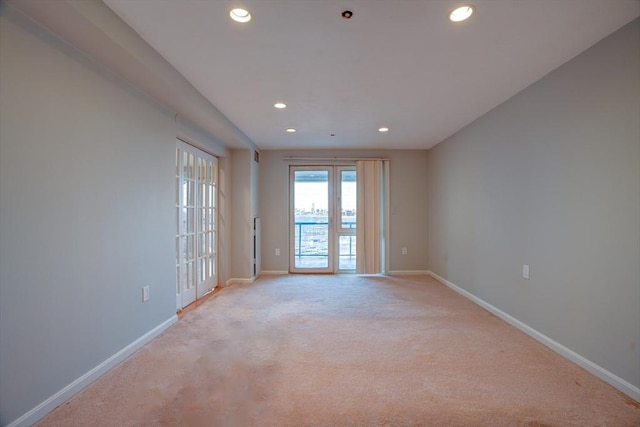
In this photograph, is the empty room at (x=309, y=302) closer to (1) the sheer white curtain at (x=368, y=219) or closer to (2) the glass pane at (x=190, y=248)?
(2) the glass pane at (x=190, y=248)

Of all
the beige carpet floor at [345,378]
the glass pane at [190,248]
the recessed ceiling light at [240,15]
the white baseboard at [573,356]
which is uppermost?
the recessed ceiling light at [240,15]

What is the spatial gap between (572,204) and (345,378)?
213cm

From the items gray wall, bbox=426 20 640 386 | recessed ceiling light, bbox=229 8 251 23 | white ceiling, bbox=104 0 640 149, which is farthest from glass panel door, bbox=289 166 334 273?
recessed ceiling light, bbox=229 8 251 23

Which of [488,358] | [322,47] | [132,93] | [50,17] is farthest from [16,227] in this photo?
[488,358]

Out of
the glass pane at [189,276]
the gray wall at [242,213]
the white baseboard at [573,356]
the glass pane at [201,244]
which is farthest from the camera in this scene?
the gray wall at [242,213]

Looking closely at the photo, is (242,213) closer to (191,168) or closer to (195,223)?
(195,223)

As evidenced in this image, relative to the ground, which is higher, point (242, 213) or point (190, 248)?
point (242, 213)

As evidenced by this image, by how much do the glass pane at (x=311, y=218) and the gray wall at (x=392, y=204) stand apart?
9.1 inches

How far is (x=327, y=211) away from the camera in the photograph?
5469mm

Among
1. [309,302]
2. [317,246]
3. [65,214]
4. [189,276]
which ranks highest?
[65,214]

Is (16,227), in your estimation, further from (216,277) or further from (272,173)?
(272,173)

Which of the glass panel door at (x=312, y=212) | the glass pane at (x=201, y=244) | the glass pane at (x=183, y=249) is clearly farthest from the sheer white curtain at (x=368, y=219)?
the glass pane at (x=183, y=249)

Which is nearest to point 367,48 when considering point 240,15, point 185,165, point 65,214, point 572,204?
point 240,15

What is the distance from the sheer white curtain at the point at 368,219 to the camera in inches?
208
